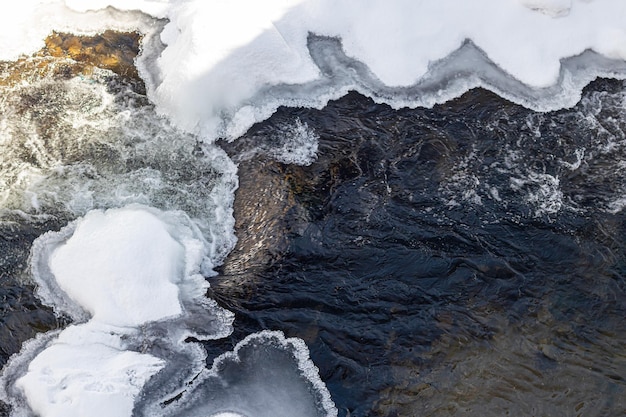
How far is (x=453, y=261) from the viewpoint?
5.75 metres

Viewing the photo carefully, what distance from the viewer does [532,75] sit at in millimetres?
7238

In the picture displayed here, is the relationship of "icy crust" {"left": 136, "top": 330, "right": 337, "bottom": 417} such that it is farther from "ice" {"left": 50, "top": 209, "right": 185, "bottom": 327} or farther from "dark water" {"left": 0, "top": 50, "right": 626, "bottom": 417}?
"ice" {"left": 50, "top": 209, "right": 185, "bottom": 327}

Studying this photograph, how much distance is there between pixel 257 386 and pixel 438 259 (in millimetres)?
2173

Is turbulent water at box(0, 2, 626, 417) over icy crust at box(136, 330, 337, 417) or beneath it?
over

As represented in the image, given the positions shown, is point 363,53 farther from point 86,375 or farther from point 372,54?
point 86,375

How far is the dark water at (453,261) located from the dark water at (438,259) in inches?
0.6

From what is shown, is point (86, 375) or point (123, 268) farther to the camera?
point (123, 268)

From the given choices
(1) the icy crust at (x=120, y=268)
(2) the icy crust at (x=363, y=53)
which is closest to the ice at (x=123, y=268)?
(1) the icy crust at (x=120, y=268)

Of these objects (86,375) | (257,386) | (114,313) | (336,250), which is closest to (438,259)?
(336,250)

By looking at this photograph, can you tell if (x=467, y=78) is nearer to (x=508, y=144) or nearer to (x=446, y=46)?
(x=446, y=46)

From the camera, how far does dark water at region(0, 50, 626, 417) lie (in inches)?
201

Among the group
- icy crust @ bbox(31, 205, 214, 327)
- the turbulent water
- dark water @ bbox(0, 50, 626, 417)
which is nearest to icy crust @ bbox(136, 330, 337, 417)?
the turbulent water

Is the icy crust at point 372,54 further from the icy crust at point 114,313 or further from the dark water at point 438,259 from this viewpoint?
the icy crust at point 114,313

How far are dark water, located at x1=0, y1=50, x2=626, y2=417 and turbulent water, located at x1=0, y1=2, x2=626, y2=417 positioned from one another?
0.07 ft
